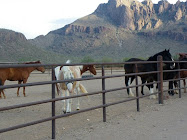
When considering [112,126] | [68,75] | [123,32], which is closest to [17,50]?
[123,32]

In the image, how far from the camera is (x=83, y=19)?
138 meters

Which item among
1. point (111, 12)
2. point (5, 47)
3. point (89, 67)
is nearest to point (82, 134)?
point (89, 67)

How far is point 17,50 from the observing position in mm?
68625

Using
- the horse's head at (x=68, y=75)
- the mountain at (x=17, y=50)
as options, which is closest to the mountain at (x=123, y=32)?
the mountain at (x=17, y=50)

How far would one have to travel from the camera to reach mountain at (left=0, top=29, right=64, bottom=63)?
6331 centimetres

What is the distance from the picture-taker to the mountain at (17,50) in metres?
63.3

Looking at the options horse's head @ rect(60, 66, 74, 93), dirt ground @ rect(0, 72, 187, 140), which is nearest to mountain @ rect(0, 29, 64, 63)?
horse's head @ rect(60, 66, 74, 93)

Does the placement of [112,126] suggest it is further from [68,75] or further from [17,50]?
[17,50]

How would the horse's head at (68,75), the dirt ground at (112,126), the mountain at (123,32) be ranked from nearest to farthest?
the dirt ground at (112,126), the horse's head at (68,75), the mountain at (123,32)

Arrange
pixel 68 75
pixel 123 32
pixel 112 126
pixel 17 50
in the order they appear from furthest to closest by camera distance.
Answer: pixel 123 32 → pixel 17 50 → pixel 68 75 → pixel 112 126

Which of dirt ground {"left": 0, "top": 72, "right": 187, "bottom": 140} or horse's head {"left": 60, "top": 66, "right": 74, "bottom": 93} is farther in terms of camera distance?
horse's head {"left": 60, "top": 66, "right": 74, "bottom": 93}

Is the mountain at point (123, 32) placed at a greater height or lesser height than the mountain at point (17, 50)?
greater

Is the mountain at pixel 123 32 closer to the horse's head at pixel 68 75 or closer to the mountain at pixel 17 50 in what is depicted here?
the mountain at pixel 17 50

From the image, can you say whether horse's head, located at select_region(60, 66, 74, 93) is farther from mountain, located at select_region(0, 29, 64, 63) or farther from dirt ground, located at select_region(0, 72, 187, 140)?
mountain, located at select_region(0, 29, 64, 63)
